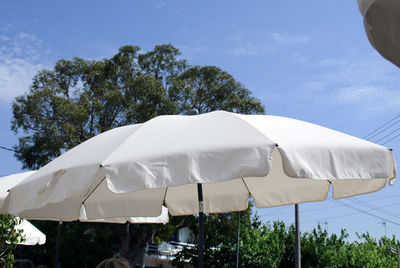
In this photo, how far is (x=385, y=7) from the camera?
93cm

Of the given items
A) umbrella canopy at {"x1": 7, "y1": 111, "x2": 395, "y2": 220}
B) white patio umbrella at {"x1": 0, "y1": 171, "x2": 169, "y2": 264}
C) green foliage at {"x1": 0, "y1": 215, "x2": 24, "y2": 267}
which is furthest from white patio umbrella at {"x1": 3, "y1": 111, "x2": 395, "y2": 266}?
white patio umbrella at {"x1": 0, "y1": 171, "x2": 169, "y2": 264}

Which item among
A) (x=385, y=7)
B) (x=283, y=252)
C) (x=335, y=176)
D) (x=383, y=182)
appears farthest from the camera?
(x=283, y=252)

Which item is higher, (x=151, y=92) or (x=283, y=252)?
(x=151, y=92)

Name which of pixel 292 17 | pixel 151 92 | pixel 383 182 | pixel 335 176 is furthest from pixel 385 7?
pixel 151 92

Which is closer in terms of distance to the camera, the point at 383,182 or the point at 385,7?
the point at 385,7

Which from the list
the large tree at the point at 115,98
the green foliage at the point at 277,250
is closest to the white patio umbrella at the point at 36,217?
the green foliage at the point at 277,250

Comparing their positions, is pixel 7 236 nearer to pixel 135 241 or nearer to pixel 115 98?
pixel 135 241

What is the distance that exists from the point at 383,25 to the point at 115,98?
16.7 meters

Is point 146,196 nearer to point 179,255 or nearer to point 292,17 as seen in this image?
point 292,17

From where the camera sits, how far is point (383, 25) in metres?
0.95

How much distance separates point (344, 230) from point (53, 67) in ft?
47.4

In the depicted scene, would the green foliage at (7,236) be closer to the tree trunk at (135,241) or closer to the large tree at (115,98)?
the large tree at (115,98)

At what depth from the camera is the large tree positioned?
16062 mm

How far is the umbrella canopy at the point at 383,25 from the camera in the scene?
94 cm
